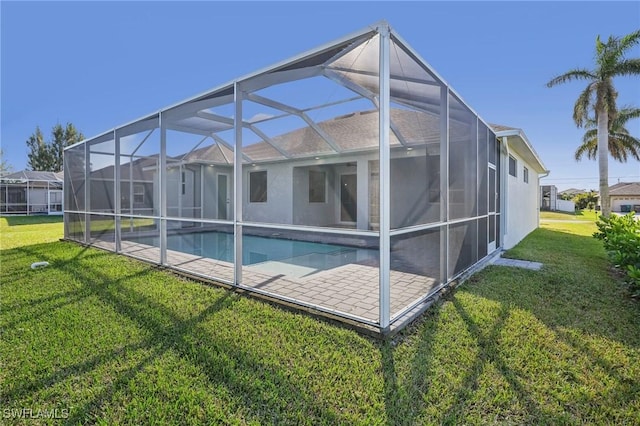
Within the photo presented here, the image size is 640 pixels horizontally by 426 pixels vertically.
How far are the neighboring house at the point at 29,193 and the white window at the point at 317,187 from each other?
2323 cm

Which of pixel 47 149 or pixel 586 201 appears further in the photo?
pixel 586 201

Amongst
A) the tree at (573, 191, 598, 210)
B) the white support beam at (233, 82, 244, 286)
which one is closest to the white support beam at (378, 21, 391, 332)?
the white support beam at (233, 82, 244, 286)

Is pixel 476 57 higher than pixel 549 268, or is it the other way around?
pixel 476 57

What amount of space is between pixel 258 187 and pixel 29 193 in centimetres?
2432

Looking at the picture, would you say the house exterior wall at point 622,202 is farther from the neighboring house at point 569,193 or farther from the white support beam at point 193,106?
the white support beam at point 193,106

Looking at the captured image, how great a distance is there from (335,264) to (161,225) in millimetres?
3586

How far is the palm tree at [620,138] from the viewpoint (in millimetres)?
21156

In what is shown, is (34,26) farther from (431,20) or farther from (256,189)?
(431,20)

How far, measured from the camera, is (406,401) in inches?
92.8

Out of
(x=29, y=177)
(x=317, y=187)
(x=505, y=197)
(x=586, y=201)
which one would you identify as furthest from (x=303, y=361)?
(x=586, y=201)

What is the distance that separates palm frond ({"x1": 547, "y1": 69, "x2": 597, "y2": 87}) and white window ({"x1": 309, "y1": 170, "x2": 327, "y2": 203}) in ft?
44.6

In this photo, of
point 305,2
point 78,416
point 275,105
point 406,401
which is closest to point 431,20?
point 305,2

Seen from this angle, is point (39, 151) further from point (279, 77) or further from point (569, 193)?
point (569, 193)

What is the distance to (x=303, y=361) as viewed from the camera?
288cm
